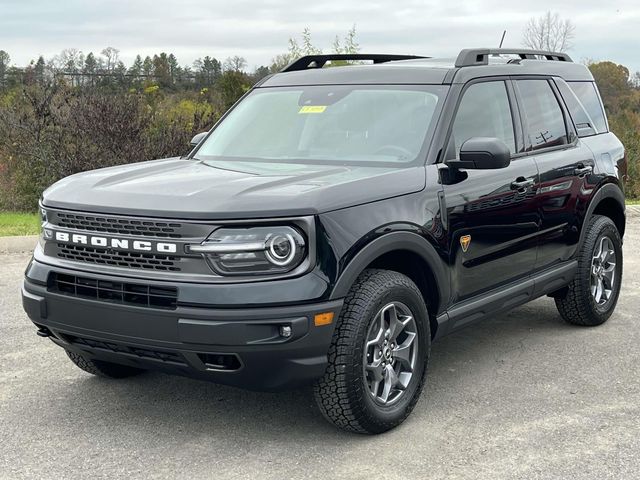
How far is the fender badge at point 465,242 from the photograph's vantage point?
15.1 ft

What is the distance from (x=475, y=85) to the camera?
511 centimetres

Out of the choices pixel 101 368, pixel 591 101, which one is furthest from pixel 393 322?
pixel 591 101

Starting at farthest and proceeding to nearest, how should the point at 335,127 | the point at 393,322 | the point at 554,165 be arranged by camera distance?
the point at 554,165 < the point at 335,127 < the point at 393,322

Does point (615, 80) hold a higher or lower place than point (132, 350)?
lower

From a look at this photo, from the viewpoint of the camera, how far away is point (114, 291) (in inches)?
152

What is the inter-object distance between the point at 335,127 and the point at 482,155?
0.95 metres

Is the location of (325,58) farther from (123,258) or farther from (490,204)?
(123,258)

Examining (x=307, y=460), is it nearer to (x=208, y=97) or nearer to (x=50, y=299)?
(x=50, y=299)

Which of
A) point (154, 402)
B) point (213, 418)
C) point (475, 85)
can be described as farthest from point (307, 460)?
point (475, 85)

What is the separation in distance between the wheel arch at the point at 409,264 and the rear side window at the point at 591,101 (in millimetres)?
2538

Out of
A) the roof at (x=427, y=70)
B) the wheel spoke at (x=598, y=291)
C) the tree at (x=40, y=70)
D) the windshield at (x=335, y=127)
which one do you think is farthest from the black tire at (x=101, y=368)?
the tree at (x=40, y=70)

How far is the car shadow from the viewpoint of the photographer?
425 centimetres

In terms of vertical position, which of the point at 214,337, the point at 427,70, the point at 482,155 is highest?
the point at 427,70

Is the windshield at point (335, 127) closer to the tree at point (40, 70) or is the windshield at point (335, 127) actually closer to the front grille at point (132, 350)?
the front grille at point (132, 350)
